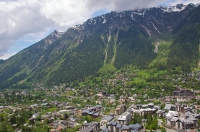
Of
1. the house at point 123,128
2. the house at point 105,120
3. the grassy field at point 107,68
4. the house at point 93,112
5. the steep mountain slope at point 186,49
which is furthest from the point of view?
the grassy field at point 107,68

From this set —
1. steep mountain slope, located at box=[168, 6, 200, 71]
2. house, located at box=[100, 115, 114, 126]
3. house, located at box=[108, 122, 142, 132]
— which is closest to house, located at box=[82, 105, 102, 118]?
house, located at box=[100, 115, 114, 126]

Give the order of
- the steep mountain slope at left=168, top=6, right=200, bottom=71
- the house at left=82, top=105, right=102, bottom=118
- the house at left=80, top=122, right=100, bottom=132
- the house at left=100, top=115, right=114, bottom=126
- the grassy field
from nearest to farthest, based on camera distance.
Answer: the house at left=80, top=122, right=100, bottom=132 → the house at left=100, top=115, right=114, bottom=126 → the house at left=82, top=105, right=102, bottom=118 → the steep mountain slope at left=168, top=6, right=200, bottom=71 → the grassy field

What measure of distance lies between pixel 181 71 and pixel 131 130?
94.3 metres

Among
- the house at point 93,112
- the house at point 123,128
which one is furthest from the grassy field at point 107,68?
the house at point 123,128

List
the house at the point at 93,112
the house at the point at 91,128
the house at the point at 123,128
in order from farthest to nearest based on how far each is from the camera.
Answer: the house at the point at 93,112 < the house at the point at 91,128 < the house at the point at 123,128

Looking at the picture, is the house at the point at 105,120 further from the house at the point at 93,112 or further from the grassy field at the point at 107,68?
the grassy field at the point at 107,68

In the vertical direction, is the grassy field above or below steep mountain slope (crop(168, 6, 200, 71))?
below

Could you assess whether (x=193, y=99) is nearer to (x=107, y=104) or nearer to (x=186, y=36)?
(x=107, y=104)

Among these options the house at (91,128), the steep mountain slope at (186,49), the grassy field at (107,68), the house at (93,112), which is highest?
the steep mountain slope at (186,49)

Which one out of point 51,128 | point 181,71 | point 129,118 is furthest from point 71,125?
point 181,71

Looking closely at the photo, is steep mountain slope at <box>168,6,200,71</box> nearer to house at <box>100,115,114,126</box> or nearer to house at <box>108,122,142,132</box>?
house at <box>100,115,114,126</box>

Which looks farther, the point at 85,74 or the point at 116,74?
the point at 85,74

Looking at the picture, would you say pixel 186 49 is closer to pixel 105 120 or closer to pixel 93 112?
pixel 93 112

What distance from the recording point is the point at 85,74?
181m
